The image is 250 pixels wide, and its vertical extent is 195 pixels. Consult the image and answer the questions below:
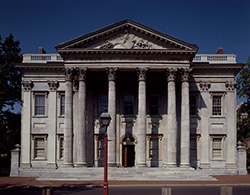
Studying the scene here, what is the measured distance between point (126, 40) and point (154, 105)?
8.45 metres

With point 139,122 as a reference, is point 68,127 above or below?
below

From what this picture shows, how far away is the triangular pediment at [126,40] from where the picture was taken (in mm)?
32125

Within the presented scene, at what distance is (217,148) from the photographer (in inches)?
1428

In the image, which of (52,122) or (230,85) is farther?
(230,85)

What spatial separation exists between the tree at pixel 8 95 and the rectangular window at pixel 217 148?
2462cm

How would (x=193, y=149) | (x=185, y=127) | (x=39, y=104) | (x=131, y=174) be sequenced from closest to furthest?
(x=131, y=174)
(x=185, y=127)
(x=193, y=149)
(x=39, y=104)

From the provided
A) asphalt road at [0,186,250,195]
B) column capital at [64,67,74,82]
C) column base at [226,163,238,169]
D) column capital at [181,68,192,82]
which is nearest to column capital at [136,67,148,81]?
column capital at [181,68,192,82]

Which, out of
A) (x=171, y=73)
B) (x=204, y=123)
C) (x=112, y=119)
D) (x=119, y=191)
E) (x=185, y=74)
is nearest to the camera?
(x=119, y=191)

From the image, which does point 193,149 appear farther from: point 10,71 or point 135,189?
point 10,71

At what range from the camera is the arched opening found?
35719 mm

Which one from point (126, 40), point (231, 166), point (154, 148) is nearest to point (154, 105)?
point (154, 148)

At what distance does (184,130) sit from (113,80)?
8880 mm

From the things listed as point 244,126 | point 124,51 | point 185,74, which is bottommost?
point 244,126

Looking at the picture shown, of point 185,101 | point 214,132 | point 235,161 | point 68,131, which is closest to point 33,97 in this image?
point 68,131
